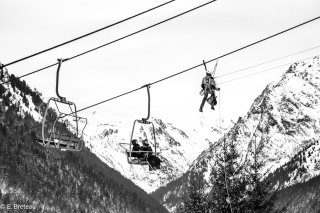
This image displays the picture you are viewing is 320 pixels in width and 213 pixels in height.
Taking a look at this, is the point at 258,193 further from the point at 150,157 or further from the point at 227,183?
the point at 150,157

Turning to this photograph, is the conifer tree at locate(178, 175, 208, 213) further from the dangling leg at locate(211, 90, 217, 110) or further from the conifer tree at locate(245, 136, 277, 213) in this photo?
the dangling leg at locate(211, 90, 217, 110)

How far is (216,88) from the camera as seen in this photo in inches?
744

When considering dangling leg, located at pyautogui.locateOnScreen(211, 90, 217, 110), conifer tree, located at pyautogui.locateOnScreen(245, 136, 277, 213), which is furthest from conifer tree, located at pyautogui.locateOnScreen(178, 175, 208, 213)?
dangling leg, located at pyautogui.locateOnScreen(211, 90, 217, 110)

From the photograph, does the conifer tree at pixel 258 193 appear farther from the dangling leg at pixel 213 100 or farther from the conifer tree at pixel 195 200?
the dangling leg at pixel 213 100

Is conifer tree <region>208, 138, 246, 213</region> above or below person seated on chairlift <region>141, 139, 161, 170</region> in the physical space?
above

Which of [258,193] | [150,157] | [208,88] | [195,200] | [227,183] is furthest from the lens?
[195,200]

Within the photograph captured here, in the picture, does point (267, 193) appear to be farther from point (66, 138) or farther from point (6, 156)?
point (6, 156)

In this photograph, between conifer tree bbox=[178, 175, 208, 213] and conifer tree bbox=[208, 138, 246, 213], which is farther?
conifer tree bbox=[178, 175, 208, 213]

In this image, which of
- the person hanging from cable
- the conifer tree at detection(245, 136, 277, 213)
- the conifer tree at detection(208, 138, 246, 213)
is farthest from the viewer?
the conifer tree at detection(245, 136, 277, 213)

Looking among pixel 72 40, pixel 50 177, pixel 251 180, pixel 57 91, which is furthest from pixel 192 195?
pixel 50 177

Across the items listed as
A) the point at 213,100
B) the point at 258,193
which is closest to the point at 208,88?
the point at 213,100

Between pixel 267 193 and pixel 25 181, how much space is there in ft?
500

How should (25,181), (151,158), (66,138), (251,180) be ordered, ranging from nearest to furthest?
(66,138) → (151,158) → (251,180) → (25,181)

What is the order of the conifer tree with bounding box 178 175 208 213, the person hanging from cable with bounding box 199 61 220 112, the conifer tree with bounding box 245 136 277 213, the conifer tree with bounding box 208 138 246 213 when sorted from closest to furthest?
the person hanging from cable with bounding box 199 61 220 112
the conifer tree with bounding box 208 138 246 213
the conifer tree with bounding box 245 136 277 213
the conifer tree with bounding box 178 175 208 213
